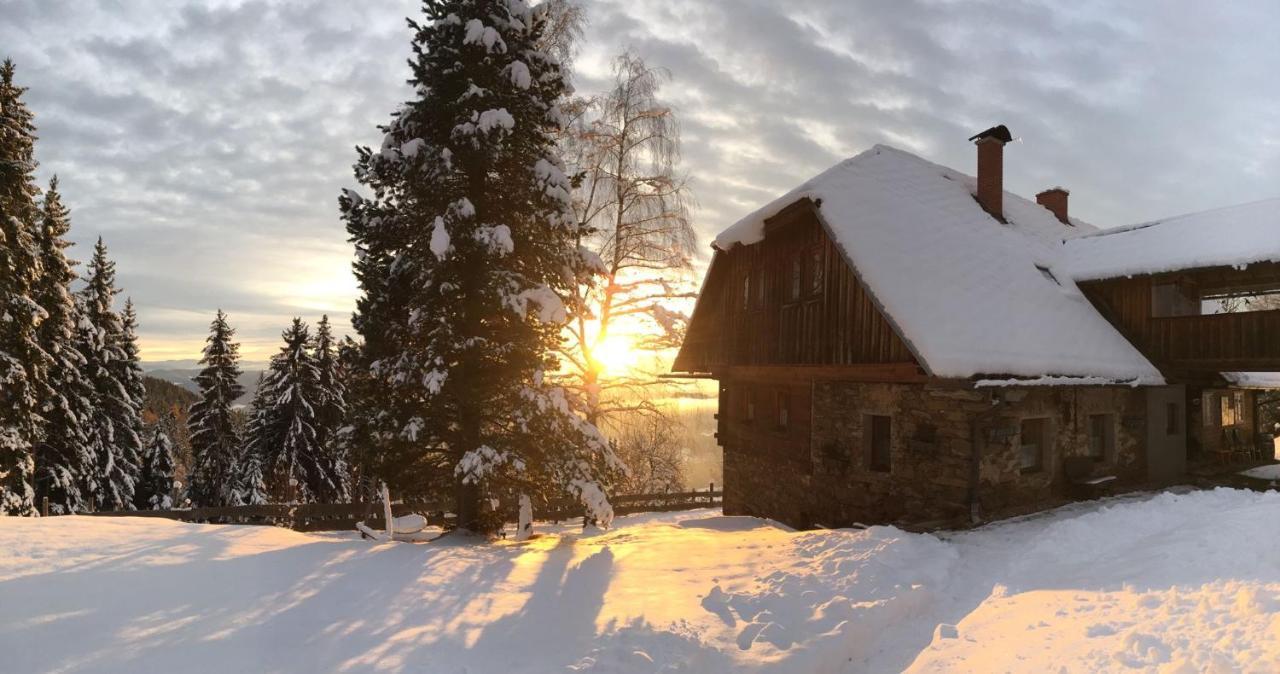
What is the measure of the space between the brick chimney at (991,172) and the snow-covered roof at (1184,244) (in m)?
2.39

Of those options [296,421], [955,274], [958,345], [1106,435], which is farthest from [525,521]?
[296,421]

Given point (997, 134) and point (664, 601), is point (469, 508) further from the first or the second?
point (997, 134)

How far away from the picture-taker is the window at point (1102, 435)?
44.0 feet

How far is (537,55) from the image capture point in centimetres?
1102

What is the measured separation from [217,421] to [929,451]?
32.6 metres

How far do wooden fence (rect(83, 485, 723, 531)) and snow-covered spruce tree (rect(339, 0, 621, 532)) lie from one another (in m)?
9.15

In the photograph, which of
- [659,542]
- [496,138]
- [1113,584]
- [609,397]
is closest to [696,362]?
[609,397]

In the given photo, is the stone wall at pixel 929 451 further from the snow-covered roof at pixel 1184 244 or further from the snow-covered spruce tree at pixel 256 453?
the snow-covered spruce tree at pixel 256 453

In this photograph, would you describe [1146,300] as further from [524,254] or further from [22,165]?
[22,165]

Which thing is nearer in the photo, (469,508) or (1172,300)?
(469,508)

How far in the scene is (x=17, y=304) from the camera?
1616 cm

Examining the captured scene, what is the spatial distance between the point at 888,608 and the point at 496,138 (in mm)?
9078

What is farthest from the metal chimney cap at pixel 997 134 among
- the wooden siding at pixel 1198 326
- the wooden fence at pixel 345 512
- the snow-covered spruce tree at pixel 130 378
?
the snow-covered spruce tree at pixel 130 378

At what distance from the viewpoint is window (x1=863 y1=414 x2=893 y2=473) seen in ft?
40.0
